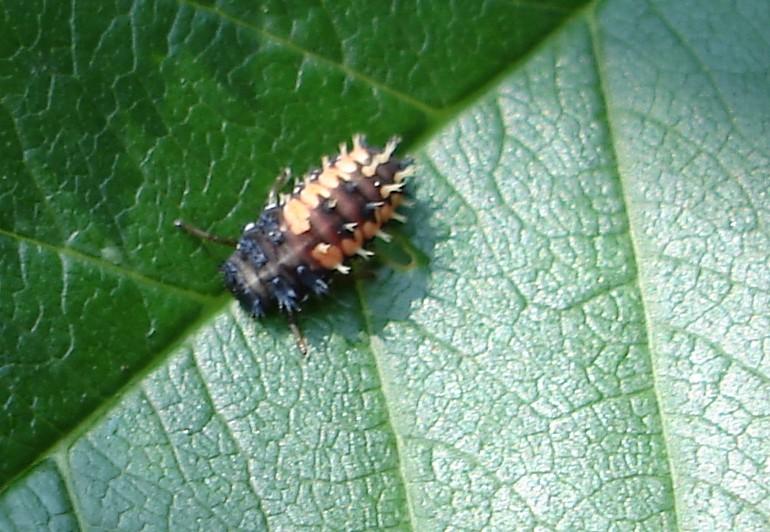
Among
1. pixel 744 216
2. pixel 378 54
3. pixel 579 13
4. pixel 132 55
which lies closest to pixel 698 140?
pixel 744 216

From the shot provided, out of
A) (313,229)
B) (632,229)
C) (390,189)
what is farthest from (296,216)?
(632,229)

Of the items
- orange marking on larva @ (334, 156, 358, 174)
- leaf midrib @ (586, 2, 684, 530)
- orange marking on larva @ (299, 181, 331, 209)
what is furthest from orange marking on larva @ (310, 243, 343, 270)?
leaf midrib @ (586, 2, 684, 530)

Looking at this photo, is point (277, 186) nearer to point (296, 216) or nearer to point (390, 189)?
point (296, 216)

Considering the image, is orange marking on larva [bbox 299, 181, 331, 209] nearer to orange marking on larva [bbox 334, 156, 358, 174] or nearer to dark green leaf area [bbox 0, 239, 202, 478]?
orange marking on larva [bbox 334, 156, 358, 174]

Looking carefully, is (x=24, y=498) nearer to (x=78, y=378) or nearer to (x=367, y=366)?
(x=78, y=378)

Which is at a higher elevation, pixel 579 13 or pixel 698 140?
pixel 579 13

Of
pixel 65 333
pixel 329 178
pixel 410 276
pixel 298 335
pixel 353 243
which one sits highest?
pixel 329 178
